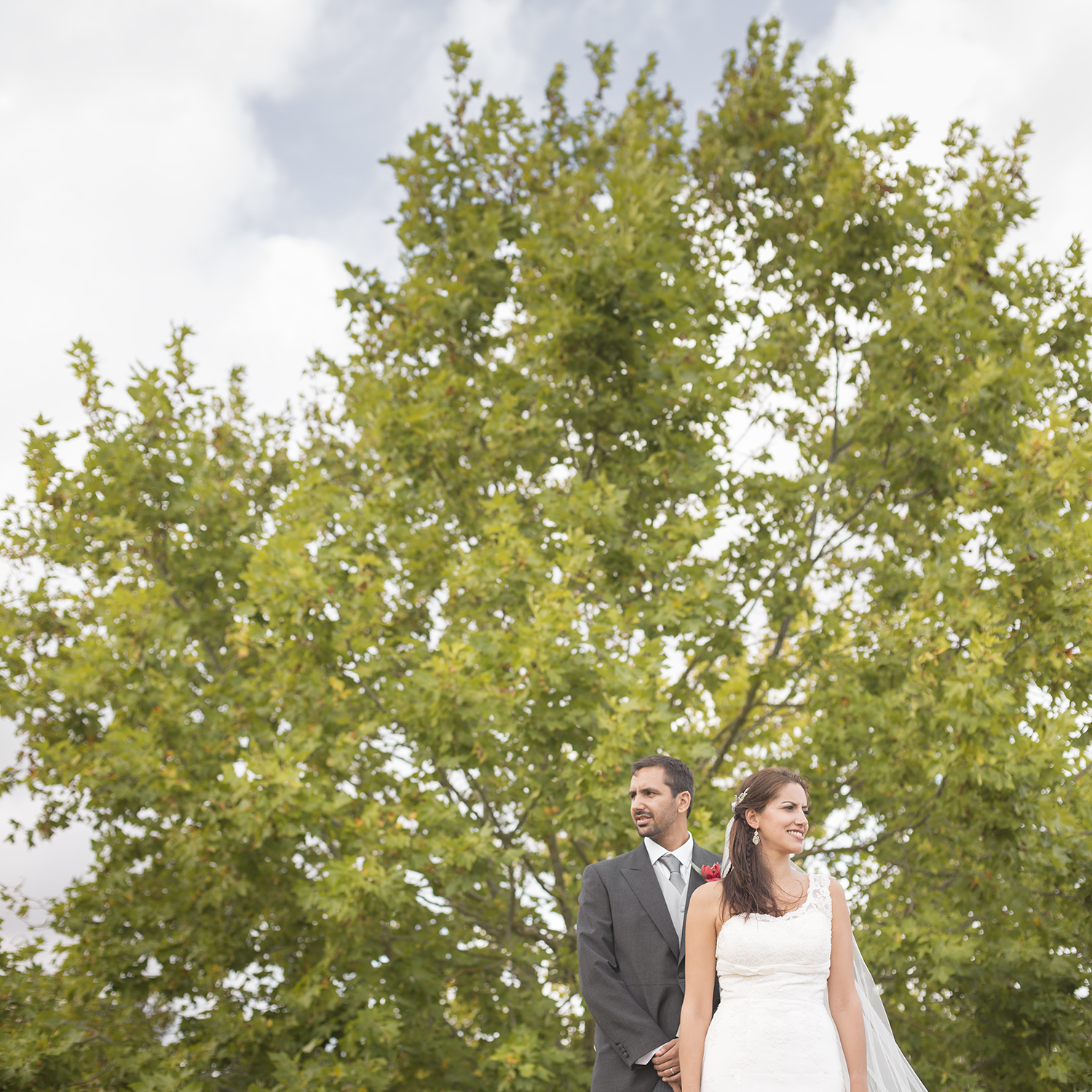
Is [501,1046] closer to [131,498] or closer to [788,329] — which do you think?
[131,498]

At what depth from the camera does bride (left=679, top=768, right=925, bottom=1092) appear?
9.69ft

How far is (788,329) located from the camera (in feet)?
29.8

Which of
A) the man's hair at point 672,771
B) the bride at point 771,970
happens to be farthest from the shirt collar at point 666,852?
the bride at point 771,970

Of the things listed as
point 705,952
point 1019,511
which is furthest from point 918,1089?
point 1019,511

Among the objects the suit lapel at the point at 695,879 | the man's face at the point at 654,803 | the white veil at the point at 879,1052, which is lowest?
the white veil at the point at 879,1052

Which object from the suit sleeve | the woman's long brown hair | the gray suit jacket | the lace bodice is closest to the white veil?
the woman's long brown hair

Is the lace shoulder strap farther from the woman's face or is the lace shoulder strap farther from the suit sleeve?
the suit sleeve

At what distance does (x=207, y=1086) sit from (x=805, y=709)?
18.3ft

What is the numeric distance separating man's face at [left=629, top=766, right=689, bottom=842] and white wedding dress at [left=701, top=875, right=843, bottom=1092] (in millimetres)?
564

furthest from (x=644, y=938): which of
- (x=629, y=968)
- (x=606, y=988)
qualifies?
(x=606, y=988)

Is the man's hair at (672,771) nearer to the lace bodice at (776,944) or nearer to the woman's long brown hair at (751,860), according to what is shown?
the woman's long brown hair at (751,860)

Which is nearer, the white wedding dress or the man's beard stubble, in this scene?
the white wedding dress

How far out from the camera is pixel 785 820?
3115 millimetres

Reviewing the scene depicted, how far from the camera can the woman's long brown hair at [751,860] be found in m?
3.06
